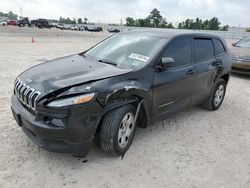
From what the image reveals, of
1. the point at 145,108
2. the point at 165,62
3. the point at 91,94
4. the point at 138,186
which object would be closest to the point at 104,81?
the point at 91,94

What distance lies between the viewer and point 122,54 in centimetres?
370

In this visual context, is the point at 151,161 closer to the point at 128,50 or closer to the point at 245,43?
the point at 128,50

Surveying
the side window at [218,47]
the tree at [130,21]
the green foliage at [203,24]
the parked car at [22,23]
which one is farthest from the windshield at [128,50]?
A: the tree at [130,21]

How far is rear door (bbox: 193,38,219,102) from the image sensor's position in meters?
4.27

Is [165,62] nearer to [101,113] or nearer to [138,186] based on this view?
[101,113]

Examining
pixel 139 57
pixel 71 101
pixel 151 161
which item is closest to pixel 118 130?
pixel 151 161

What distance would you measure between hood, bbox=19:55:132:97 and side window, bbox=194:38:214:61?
1.72 metres

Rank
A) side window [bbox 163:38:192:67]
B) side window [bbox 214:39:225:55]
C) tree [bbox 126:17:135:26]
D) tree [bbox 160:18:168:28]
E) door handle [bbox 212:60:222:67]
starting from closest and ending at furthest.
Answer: side window [bbox 163:38:192:67] → door handle [bbox 212:60:222:67] → side window [bbox 214:39:225:55] → tree [bbox 160:18:168:28] → tree [bbox 126:17:135:26]

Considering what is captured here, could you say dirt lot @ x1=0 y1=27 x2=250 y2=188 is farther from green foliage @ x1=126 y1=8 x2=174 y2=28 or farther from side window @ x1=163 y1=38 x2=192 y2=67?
green foliage @ x1=126 y1=8 x2=174 y2=28

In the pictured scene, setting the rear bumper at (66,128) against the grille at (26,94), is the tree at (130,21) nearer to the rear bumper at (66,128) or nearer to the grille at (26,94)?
the grille at (26,94)

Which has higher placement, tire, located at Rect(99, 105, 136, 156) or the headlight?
the headlight

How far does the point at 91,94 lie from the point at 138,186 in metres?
1.14

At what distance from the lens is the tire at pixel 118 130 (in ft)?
9.41

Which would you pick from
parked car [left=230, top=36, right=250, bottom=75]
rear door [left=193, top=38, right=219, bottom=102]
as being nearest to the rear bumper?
rear door [left=193, top=38, right=219, bottom=102]
